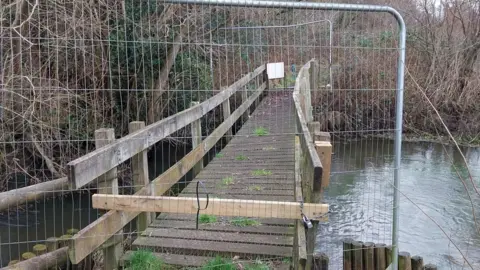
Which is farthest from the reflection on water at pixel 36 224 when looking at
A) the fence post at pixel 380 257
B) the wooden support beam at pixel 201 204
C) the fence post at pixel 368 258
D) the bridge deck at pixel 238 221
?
the fence post at pixel 380 257

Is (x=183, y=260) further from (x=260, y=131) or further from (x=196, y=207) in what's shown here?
(x=260, y=131)

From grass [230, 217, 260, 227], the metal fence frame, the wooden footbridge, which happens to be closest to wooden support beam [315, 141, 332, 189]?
the wooden footbridge

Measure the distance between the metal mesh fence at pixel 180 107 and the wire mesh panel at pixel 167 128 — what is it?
30mm

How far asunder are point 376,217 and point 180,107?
15.9 ft

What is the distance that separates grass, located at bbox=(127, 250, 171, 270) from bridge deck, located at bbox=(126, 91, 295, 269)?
112 mm

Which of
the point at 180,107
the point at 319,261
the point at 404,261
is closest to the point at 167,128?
the point at 319,261

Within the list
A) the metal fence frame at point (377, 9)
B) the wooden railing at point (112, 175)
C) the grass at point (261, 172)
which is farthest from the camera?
the grass at point (261, 172)

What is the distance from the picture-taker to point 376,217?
8219 millimetres

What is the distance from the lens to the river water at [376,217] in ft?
22.8

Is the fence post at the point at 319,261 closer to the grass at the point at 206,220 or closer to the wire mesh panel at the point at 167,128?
the wire mesh panel at the point at 167,128

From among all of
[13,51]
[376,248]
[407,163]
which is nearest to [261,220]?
[376,248]

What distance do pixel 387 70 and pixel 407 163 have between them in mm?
7286

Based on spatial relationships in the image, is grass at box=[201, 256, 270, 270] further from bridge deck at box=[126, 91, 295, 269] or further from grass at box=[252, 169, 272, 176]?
grass at box=[252, 169, 272, 176]

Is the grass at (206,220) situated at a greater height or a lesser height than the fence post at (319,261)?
greater
